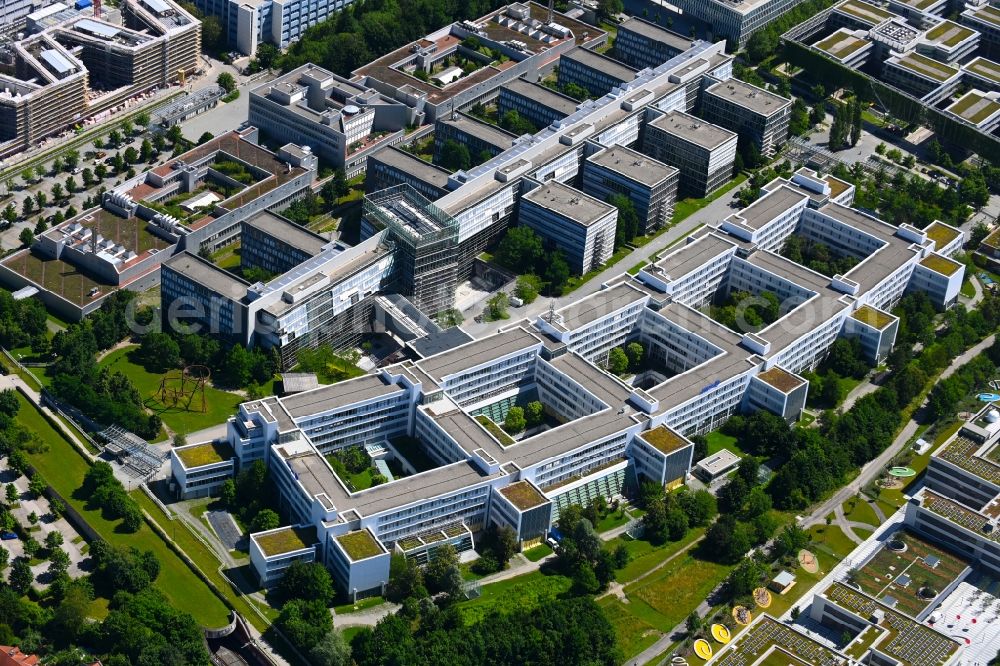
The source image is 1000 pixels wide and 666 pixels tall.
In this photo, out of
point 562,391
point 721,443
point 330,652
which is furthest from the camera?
point 562,391

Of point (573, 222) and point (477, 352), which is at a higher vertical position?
point (573, 222)

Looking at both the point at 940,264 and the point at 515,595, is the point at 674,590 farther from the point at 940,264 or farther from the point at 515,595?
the point at 940,264

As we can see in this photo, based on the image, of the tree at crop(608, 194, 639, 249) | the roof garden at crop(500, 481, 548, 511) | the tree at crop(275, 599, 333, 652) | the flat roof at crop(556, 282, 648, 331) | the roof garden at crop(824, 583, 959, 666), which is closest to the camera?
the roof garden at crop(824, 583, 959, 666)

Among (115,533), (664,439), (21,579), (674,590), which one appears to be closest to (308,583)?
(115,533)

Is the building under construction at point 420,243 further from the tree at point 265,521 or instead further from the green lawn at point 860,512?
the green lawn at point 860,512

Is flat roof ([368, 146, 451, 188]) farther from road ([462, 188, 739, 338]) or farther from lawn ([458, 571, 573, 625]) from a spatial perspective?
lawn ([458, 571, 573, 625])

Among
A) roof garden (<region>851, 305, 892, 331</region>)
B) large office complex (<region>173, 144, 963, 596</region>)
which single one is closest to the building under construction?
large office complex (<region>173, 144, 963, 596</region>)

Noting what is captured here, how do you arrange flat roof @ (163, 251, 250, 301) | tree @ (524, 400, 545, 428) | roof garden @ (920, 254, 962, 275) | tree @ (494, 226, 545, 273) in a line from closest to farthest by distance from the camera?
tree @ (524, 400, 545, 428) → flat roof @ (163, 251, 250, 301) → roof garden @ (920, 254, 962, 275) → tree @ (494, 226, 545, 273)
